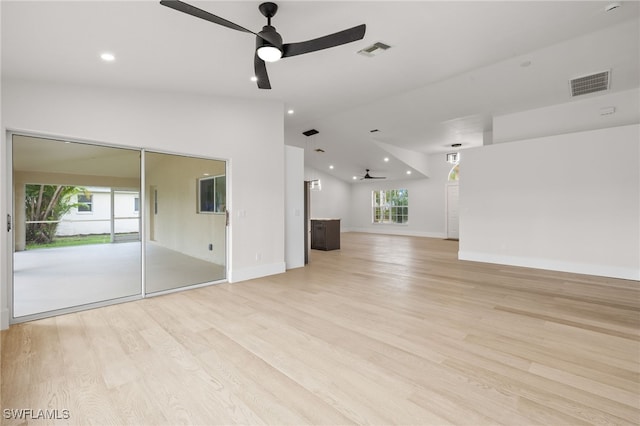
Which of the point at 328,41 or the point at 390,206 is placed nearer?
the point at 328,41

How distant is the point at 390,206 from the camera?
13.6m

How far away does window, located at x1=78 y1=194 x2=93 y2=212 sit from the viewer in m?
3.93

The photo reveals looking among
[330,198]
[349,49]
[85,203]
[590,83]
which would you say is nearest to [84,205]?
[85,203]

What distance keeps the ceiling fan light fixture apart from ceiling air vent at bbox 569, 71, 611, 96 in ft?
16.5

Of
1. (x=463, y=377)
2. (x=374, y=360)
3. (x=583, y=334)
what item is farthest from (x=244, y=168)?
(x=583, y=334)

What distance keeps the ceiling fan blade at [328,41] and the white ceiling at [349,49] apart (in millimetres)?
356

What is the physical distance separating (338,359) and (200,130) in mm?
3796

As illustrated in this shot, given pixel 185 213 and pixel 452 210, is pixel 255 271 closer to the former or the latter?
pixel 185 213

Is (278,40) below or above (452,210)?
above

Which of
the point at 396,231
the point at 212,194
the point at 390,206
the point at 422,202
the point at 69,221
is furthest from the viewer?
the point at 390,206

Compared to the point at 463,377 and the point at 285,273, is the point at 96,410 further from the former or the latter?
the point at 285,273

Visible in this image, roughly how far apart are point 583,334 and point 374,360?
7.16 ft

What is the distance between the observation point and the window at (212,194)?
5.20 meters

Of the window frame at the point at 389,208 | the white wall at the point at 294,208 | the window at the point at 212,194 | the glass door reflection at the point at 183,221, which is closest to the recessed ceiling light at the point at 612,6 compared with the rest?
the white wall at the point at 294,208
